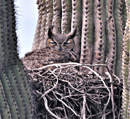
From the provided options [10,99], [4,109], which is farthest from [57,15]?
[4,109]

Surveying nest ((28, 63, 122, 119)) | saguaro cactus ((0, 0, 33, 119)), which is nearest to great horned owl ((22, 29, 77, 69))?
nest ((28, 63, 122, 119))

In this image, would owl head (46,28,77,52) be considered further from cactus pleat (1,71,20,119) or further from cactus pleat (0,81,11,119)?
cactus pleat (0,81,11,119)

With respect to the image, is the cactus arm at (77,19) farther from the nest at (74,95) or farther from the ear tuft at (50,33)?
the nest at (74,95)

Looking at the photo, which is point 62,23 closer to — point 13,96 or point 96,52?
point 96,52

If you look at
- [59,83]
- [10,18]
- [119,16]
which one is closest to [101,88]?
[59,83]

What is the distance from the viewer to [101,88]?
4.04 m

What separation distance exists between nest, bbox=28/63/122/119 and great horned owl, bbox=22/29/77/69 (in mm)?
485

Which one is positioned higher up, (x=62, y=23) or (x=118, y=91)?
(x=62, y=23)

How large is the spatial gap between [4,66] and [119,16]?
2681 millimetres

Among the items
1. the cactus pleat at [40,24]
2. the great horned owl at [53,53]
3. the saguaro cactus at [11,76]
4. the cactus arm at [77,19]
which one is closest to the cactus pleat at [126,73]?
the saguaro cactus at [11,76]

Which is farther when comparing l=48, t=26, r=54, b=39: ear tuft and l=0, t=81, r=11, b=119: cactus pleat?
l=48, t=26, r=54, b=39: ear tuft

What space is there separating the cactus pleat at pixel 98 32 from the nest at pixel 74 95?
1103 mm

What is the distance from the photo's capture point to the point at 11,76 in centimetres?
324

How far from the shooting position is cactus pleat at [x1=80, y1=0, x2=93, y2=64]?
17.2 feet
